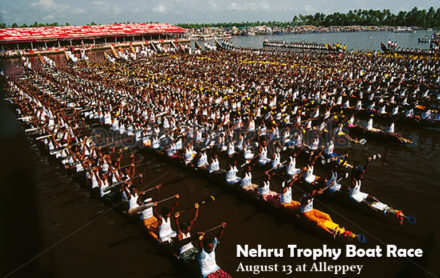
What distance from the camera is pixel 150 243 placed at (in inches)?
363

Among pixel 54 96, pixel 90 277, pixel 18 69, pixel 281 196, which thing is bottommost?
pixel 90 277

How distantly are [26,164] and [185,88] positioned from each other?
15366 millimetres

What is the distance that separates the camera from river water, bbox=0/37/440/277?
27.3ft

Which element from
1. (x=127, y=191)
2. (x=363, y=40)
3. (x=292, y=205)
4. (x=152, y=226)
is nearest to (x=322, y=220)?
(x=292, y=205)

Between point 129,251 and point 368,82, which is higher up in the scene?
point 368,82

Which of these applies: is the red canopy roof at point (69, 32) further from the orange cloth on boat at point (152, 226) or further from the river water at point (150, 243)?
the orange cloth on boat at point (152, 226)

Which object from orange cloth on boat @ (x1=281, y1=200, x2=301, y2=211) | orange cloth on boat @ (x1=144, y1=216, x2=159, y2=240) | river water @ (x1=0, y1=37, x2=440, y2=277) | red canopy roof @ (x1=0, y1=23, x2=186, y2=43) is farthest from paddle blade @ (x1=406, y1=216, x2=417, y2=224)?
red canopy roof @ (x1=0, y1=23, x2=186, y2=43)

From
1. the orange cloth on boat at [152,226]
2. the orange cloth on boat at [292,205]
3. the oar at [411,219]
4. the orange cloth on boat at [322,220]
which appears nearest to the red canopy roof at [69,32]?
the orange cloth on boat at [152,226]

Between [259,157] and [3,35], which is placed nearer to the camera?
[259,157]

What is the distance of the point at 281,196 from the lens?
952 centimetres

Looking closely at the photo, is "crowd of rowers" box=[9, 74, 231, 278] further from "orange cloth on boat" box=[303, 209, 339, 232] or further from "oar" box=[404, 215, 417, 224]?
"oar" box=[404, 215, 417, 224]

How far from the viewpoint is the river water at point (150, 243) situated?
8336mm

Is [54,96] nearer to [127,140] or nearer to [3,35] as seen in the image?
[127,140]

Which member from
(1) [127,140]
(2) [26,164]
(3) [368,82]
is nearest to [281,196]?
(1) [127,140]
